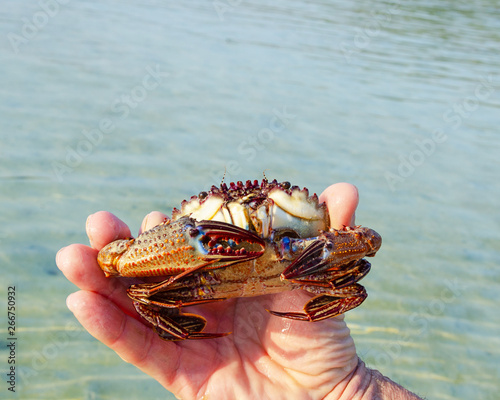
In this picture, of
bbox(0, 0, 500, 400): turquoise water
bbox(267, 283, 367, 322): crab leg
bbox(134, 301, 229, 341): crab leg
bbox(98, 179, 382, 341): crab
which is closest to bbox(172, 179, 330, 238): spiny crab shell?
bbox(98, 179, 382, 341): crab

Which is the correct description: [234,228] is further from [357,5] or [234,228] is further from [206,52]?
[357,5]

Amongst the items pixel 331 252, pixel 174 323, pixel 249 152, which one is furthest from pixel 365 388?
pixel 249 152

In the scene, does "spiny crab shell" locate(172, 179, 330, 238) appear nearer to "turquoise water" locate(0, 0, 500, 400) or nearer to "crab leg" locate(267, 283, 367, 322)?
"crab leg" locate(267, 283, 367, 322)

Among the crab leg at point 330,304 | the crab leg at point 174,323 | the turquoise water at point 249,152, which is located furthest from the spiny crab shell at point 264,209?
the turquoise water at point 249,152

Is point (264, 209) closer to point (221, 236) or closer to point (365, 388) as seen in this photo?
point (221, 236)

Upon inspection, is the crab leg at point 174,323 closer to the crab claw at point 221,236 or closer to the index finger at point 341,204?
the crab claw at point 221,236

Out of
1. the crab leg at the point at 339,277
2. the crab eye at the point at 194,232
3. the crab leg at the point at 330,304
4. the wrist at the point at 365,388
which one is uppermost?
the crab eye at the point at 194,232
